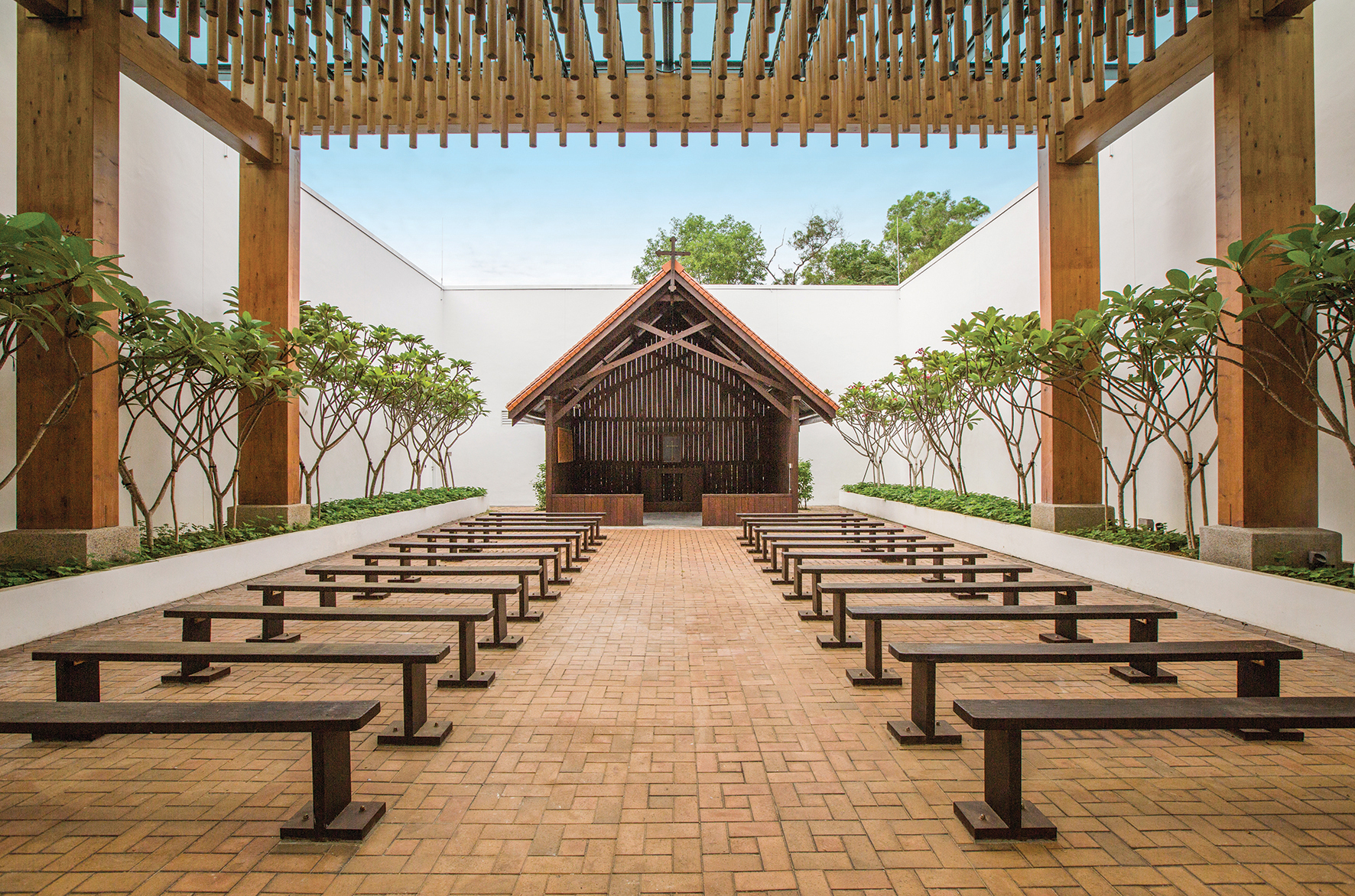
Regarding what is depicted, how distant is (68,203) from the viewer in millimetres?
5887

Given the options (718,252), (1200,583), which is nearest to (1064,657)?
(1200,583)

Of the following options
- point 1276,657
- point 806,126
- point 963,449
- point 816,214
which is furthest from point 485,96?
point 816,214

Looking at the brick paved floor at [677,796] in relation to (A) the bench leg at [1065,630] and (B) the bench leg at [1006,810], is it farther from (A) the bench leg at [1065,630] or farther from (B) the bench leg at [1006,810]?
(A) the bench leg at [1065,630]

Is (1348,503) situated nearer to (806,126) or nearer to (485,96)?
(806,126)

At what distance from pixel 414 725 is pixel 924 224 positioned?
3466 centimetres

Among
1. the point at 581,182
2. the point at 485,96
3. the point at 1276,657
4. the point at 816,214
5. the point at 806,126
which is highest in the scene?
the point at 581,182

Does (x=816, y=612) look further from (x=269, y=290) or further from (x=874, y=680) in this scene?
(x=269, y=290)

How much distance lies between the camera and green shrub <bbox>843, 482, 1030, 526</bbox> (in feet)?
31.3

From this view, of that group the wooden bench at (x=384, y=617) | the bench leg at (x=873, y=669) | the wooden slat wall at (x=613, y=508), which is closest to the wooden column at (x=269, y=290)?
the wooden bench at (x=384, y=617)

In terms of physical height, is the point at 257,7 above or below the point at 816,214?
below

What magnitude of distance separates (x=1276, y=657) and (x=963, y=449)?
12335 millimetres

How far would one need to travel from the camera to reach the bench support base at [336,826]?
2.32 meters

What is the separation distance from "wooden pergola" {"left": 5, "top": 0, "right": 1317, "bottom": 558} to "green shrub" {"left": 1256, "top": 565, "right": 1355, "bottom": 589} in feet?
1.78

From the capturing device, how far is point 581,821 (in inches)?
97.3
